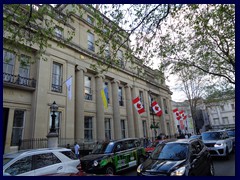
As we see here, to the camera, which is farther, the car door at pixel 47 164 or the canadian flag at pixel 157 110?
the canadian flag at pixel 157 110

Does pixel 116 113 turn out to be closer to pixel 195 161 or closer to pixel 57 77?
pixel 57 77

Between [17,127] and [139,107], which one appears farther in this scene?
[139,107]

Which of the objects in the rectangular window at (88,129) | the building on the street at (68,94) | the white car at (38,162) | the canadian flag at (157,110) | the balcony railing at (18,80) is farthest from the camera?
the canadian flag at (157,110)

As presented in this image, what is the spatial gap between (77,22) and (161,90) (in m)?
23.1

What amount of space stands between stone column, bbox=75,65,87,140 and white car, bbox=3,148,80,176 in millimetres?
9729

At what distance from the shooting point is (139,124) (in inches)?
985

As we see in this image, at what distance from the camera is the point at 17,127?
12891 mm

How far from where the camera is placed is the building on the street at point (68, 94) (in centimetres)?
1297

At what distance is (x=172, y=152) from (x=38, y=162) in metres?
5.01

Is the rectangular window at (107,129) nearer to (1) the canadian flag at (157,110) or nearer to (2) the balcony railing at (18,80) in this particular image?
(1) the canadian flag at (157,110)

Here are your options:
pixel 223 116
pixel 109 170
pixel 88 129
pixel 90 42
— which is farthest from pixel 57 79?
pixel 223 116

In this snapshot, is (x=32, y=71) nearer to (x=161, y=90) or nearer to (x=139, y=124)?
(x=139, y=124)

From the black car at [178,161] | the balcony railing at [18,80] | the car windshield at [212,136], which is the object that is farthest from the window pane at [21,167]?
the car windshield at [212,136]

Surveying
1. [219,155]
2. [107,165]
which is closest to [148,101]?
[219,155]
